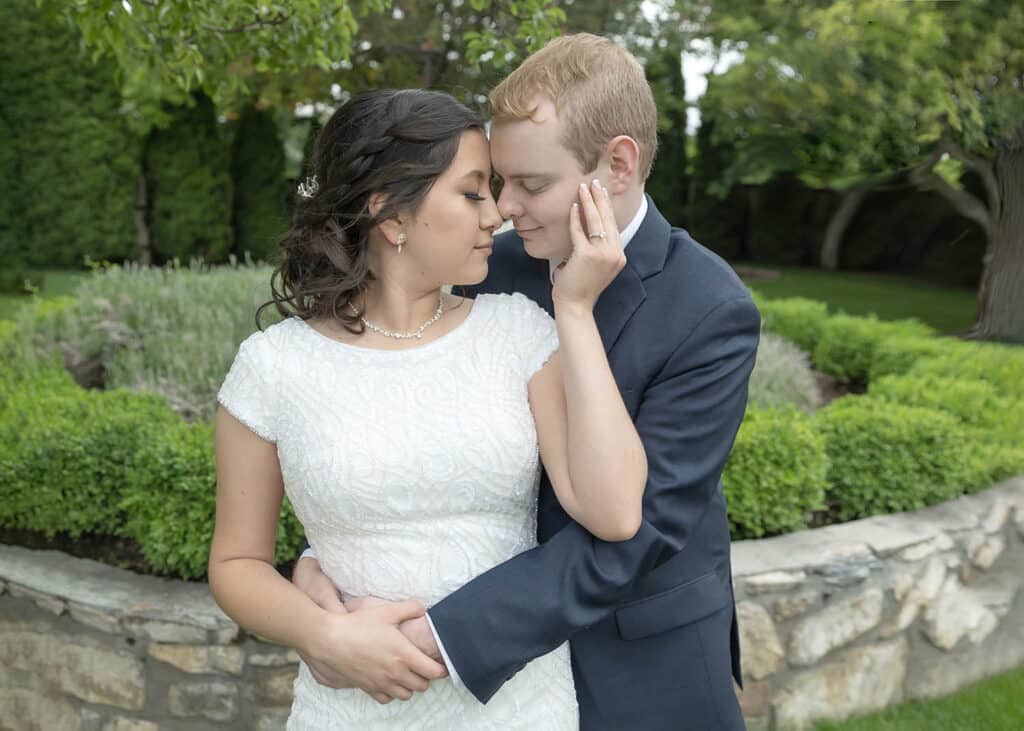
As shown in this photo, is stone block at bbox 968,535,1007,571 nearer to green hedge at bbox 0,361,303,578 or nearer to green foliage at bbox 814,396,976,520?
green foliage at bbox 814,396,976,520

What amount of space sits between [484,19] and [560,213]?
35.2 ft

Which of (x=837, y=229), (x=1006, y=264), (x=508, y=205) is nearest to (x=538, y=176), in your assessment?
(x=508, y=205)

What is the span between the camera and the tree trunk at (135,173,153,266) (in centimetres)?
1587

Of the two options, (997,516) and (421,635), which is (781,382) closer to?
(997,516)

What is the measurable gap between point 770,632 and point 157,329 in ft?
13.4

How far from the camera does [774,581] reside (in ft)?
11.9

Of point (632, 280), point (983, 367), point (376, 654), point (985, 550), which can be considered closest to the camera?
point (376, 654)

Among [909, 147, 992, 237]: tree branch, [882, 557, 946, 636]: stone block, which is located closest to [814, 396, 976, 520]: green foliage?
[882, 557, 946, 636]: stone block

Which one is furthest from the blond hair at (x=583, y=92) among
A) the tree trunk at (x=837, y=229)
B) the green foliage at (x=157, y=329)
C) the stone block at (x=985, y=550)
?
the tree trunk at (x=837, y=229)

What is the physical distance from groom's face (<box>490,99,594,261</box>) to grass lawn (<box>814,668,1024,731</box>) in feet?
9.27

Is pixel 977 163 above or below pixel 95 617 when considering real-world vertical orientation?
below

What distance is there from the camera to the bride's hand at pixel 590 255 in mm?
1717

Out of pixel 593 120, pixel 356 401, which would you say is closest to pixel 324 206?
pixel 356 401

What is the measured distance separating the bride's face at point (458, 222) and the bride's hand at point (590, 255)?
0.60 ft
